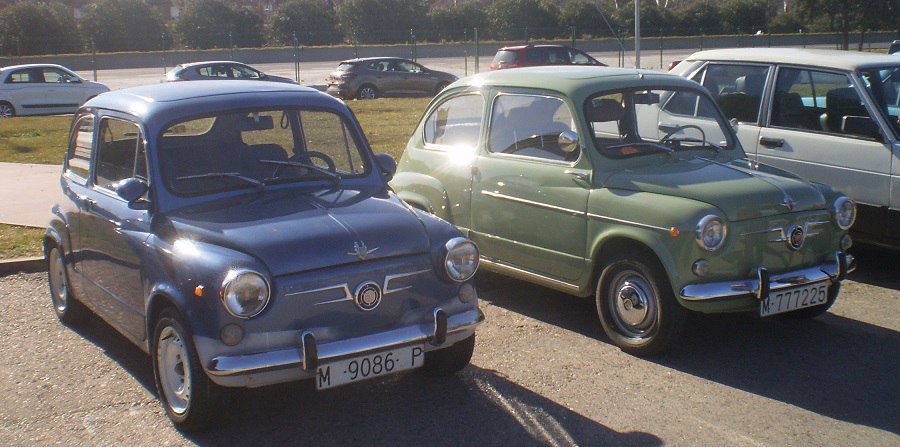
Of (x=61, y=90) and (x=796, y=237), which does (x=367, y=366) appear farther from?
(x=61, y=90)

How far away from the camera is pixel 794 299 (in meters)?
5.67

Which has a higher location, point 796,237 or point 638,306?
point 796,237

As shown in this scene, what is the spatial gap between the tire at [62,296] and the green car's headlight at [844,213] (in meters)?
5.11

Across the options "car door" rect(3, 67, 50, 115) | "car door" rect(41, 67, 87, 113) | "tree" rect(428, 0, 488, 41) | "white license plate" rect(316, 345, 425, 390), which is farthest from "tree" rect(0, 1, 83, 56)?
"white license plate" rect(316, 345, 425, 390)

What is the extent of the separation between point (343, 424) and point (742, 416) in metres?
2.09

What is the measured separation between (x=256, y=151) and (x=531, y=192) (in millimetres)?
1986

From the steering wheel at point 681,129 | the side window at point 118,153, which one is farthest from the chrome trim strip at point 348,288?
the steering wheel at point 681,129

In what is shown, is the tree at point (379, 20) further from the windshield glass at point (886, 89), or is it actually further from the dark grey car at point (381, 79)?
the windshield glass at point (886, 89)

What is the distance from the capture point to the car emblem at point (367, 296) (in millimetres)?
4504

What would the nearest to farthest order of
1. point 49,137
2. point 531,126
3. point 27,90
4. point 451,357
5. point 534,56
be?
point 451,357, point 531,126, point 49,137, point 27,90, point 534,56

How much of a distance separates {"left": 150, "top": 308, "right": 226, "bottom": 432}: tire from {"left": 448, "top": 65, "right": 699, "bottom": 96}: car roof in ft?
10.5

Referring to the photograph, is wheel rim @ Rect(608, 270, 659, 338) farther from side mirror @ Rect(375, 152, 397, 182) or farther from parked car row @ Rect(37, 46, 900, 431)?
side mirror @ Rect(375, 152, 397, 182)

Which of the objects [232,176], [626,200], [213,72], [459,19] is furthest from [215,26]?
[626,200]

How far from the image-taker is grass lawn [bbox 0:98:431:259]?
8.97 m
